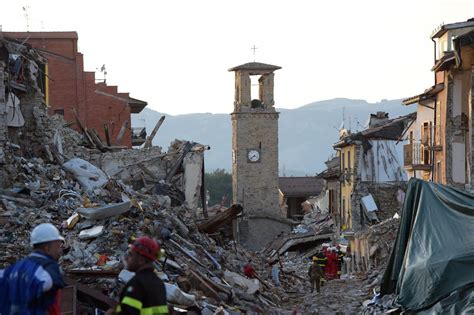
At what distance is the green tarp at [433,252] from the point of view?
1539 centimetres

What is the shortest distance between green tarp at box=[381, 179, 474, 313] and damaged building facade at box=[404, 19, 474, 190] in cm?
1220

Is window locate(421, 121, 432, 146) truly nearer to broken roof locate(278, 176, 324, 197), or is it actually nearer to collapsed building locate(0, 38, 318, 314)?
collapsed building locate(0, 38, 318, 314)

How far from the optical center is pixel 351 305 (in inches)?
832

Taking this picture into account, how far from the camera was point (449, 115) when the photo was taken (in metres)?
33.8

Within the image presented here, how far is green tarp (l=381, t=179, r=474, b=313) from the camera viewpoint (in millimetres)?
15389

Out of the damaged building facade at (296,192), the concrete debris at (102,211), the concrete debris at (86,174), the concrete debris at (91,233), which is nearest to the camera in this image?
the concrete debris at (91,233)

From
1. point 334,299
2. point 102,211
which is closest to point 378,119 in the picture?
point 334,299

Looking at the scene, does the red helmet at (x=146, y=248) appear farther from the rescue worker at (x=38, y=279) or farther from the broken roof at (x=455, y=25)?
the broken roof at (x=455, y=25)

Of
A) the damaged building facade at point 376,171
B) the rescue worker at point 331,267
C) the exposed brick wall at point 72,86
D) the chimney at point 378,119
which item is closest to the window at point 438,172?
the rescue worker at point 331,267

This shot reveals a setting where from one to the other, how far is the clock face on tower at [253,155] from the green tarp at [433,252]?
47.2m

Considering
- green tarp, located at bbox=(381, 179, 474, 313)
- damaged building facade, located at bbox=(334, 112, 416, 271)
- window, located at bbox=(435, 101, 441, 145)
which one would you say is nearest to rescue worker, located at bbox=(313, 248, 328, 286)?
window, located at bbox=(435, 101, 441, 145)

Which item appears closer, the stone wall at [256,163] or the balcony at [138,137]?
the balcony at [138,137]

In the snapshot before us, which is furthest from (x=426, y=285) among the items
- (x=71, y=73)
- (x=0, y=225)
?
(x=71, y=73)

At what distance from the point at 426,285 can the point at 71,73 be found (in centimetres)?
3287
